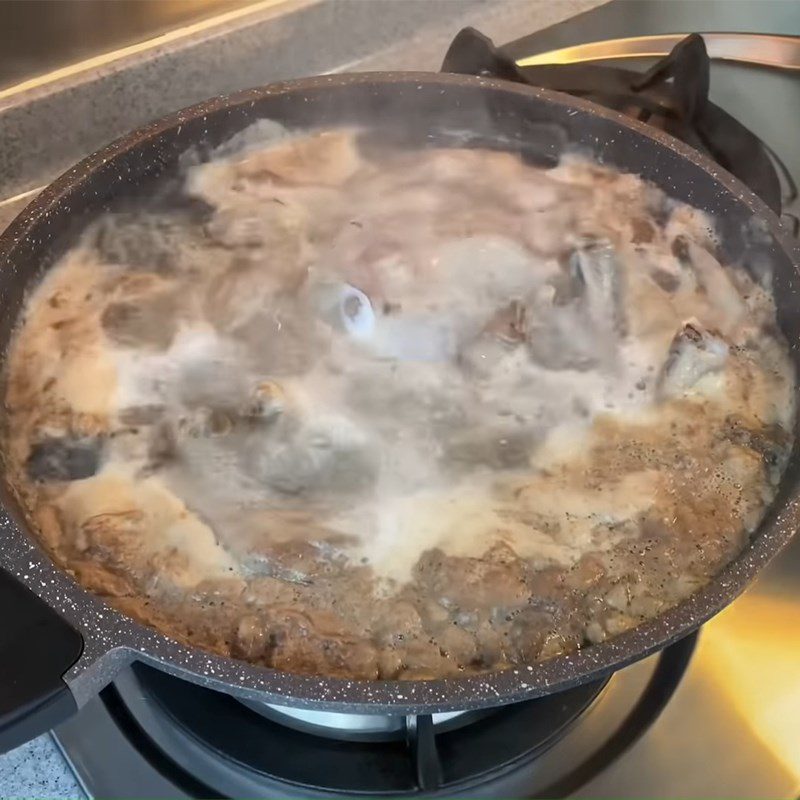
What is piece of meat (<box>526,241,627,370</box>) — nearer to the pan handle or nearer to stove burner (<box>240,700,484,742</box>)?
stove burner (<box>240,700,484,742</box>)

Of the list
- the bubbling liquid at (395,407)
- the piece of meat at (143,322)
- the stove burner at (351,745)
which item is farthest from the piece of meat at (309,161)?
the stove burner at (351,745)

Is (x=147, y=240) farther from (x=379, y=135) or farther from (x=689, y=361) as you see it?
(x=689, y=361)

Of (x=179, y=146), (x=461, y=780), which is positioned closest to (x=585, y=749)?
(x=461, y=780)

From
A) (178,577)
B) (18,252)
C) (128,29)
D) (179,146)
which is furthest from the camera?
(128,29)

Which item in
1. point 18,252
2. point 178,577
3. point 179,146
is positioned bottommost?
point 178,577

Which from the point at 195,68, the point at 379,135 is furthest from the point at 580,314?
the point at 195,68

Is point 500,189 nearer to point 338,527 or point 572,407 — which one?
point 572,407
